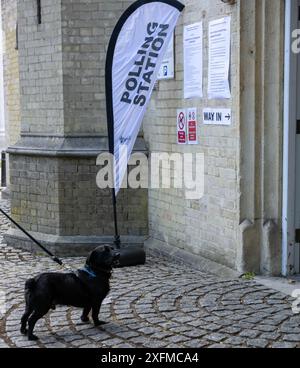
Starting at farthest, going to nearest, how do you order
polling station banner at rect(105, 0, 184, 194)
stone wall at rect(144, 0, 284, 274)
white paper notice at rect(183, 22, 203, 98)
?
white paper notice at rect(183, 22, 203, 98), polling station banner at rect(105, 0, 184, 194), stone wall at rect(144, 0, 284, 274)

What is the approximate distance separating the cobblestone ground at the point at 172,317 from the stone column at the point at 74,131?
1.86 m

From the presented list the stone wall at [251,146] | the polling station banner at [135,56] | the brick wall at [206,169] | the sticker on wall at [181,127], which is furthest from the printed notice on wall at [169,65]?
the stone wall at [251,146]

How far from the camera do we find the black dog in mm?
5336

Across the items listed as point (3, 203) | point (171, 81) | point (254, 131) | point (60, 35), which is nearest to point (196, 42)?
point (171, 81)

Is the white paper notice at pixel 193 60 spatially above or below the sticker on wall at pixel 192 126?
above

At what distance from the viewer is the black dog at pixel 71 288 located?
5.34 metres

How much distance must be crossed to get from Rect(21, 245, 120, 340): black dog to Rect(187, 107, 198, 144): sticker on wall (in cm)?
307

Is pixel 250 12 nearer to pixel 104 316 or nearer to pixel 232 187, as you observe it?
pixel 232 187

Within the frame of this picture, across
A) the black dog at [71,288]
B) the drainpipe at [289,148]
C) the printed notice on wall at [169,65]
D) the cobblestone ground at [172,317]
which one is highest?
the printed notice on wall at [169,65]

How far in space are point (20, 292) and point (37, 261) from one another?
2040 millimetres

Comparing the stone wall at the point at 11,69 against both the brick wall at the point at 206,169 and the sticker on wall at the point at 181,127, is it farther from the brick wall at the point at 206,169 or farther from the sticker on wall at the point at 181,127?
the sticker on wall at the point at 181,127

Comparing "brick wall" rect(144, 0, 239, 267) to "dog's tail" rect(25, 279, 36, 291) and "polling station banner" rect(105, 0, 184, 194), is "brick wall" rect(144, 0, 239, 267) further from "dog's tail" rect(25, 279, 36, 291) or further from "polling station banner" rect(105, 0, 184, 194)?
"dog's tail" rect(25, 279, 36, 291)

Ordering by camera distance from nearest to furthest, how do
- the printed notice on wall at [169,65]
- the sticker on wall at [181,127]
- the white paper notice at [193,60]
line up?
the white paper notice at [193,60], the sticker on wall at [181,127], the printed notice on wall at [169,65]

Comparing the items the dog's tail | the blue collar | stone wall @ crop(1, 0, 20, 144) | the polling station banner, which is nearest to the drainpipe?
the polling station banner
